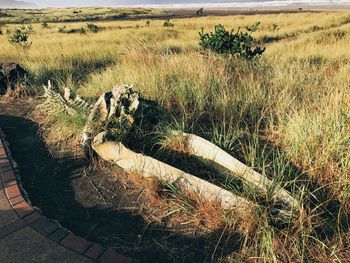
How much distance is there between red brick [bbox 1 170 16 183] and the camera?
3.96 metres

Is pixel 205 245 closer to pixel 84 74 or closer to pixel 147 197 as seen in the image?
pixel 147 197

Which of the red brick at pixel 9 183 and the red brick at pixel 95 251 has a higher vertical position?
the red brick at pixel 95 251

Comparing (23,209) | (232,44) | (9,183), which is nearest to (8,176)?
(9,183)

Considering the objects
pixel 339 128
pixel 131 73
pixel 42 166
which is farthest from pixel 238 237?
pixel 131 73

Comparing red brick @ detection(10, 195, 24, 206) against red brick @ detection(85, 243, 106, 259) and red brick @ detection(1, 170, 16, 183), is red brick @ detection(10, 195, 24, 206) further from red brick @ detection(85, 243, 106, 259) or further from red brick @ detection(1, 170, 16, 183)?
red brick @ detection(85, 243, 106, 259)

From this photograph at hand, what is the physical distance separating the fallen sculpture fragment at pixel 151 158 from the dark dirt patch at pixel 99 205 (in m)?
0.24

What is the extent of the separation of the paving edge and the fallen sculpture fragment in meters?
0.93

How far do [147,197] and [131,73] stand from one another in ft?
13.3

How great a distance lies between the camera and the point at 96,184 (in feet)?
12.9

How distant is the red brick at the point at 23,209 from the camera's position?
3371mm

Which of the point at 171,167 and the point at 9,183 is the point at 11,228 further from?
the point at 171,167

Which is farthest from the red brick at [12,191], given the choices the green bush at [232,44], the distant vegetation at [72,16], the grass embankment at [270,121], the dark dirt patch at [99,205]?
the distant vegetation at [72,16]

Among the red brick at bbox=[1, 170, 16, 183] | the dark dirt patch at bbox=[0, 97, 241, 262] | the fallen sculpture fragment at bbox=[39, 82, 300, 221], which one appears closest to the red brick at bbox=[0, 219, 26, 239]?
the dark dirt patch at bbox=[0, 97, 241, 262]

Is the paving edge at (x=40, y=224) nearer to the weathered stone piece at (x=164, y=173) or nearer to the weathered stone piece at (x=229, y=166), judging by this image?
the weathered stone piece at (x=164, y=173)
